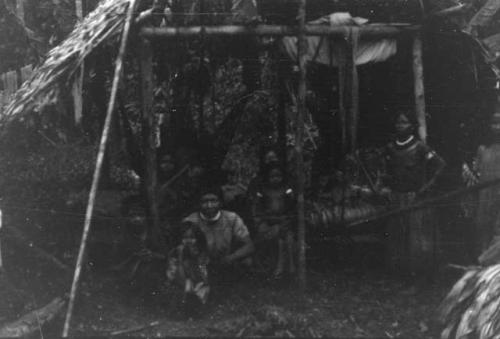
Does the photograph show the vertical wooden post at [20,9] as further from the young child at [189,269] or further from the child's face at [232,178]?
the young child at [189,269]

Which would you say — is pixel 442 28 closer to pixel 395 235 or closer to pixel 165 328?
pixel 395 235

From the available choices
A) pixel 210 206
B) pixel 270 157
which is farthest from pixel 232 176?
pixel 210 206

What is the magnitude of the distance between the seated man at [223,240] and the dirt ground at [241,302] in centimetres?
23

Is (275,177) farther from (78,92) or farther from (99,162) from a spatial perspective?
(99,162)

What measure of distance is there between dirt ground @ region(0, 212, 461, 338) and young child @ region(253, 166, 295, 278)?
0.34m

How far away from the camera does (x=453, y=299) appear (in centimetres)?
548

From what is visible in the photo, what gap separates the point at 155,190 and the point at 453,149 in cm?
403

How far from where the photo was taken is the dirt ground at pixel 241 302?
19.7 ft

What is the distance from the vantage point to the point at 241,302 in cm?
685

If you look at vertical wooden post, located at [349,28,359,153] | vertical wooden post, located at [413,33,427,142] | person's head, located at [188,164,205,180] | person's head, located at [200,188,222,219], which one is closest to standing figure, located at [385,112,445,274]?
vertical wooden post, located at [413,33,427,142]

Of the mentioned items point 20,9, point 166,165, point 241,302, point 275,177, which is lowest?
point 241,302

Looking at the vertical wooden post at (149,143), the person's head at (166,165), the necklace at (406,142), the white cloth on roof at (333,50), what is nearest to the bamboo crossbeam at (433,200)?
the necklace at (406,142)

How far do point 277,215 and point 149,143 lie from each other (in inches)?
78.3

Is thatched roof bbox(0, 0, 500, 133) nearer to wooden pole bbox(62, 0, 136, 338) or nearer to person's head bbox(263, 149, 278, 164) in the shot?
wooden pole bbox(62, 0, 136, 338)
